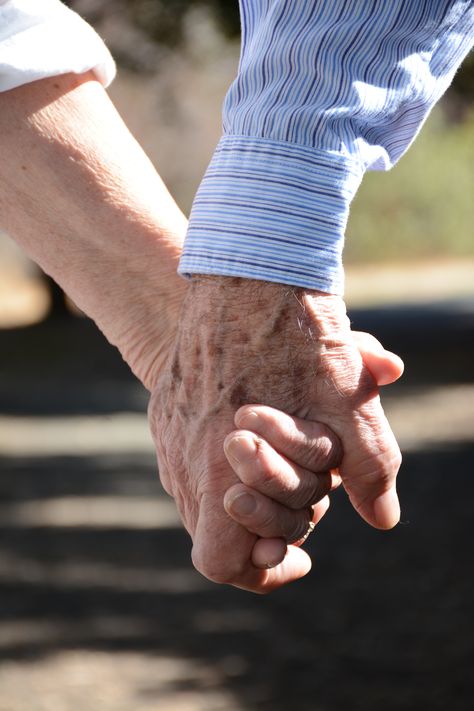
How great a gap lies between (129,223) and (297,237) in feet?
1.25

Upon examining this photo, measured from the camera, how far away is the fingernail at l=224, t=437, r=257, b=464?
1.88 metres

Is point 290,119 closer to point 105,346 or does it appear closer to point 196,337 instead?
point 196,337

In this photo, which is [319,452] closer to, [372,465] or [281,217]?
[372,465]

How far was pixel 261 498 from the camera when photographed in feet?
6.28

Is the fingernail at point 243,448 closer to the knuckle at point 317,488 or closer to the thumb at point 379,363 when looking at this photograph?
the knuckle at point 317,488

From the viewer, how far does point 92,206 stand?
2.21 m

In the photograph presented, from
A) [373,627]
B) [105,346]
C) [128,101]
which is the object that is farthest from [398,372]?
[128,101]

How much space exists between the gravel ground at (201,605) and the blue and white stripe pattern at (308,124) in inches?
137

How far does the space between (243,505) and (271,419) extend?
0.45ft

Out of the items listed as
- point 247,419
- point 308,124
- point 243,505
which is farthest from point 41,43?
point 243,505

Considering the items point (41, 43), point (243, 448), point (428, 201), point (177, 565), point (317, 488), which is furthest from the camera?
point (428, 201)

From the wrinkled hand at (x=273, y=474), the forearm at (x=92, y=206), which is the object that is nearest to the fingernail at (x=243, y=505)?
the wrinkled hand at (x=273, y=474)

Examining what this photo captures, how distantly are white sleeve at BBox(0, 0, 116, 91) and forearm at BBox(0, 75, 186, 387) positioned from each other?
51mm

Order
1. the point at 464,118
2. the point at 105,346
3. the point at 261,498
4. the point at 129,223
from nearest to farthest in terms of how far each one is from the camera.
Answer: the point at 261,498 → the point at 129,223 → the point at 105,346 → the point at 464,118
